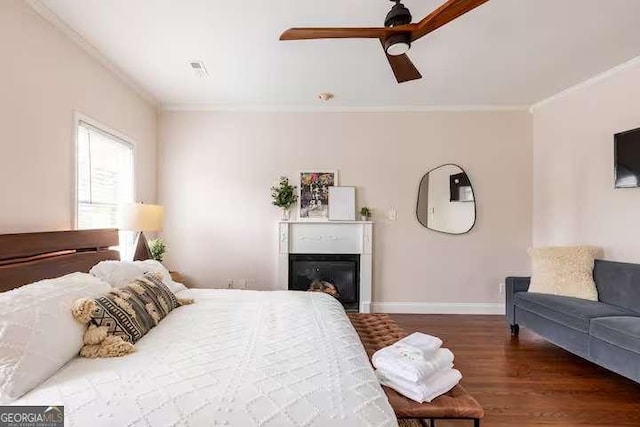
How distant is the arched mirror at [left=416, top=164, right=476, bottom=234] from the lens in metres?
4.32

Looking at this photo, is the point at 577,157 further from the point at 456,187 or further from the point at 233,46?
the point at 233,46

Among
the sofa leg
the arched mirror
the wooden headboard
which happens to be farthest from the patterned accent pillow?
the sofa leg

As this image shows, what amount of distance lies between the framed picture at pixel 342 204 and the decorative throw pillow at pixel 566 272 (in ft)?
6.70

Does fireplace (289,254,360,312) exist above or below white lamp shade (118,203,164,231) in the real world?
below

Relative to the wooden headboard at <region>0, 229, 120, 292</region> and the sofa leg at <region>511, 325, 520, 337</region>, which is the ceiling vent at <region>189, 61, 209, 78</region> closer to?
the wooden headboard at <region>0, 229, 120, 292</region>

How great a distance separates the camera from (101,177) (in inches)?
125

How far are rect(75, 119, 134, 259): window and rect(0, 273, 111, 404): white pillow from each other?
4.56ft

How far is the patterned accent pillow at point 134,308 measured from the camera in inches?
63.6

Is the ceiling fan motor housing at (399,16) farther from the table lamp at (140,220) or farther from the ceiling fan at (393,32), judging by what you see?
the table lamp at (140,220)

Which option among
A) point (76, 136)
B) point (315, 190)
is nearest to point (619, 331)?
point (315, 190)

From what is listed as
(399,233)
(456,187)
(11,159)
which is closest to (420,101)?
(456,187)

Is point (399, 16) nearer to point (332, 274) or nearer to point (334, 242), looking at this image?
point (334, 242)

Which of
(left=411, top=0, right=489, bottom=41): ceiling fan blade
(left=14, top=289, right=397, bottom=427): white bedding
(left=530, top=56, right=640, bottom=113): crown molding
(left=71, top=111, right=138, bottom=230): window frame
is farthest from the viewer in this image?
(left=530, top=56, right=640, bottom=113): crown molding

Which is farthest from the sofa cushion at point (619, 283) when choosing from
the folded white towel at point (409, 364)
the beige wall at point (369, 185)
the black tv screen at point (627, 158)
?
the folded white towel at point (409, 364)
